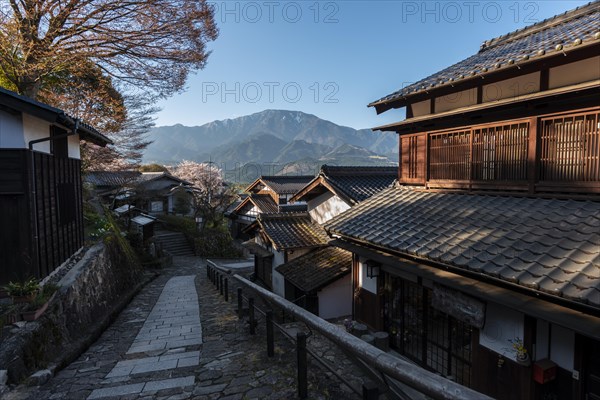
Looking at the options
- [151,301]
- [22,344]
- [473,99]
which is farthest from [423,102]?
[151,301]

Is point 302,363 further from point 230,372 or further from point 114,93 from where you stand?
point 114,93

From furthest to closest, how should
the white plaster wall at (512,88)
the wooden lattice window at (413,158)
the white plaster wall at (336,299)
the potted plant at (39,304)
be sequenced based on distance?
1. the white plaster wall at (336,299)
2. the wooden lattice window at (413,158)
3. the potted plant at (39,304)
4. the white plaster wall at (512,88)

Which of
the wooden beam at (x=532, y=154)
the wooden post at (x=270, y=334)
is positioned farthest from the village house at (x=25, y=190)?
the wooden beam at (x=532, y=154)

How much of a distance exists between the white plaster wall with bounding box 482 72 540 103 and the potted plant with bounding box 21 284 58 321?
10.8 meters

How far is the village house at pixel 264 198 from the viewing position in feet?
113

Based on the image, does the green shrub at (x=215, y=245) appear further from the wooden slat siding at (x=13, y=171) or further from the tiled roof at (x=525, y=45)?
the tiled roof at (x=525, y=45)

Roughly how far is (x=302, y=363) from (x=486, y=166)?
617 cm

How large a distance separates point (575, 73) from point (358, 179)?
37.7 ft

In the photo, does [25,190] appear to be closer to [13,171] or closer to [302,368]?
[13,171]

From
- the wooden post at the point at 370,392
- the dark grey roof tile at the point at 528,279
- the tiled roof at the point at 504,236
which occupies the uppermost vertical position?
the tiled roof at the point at 504,236

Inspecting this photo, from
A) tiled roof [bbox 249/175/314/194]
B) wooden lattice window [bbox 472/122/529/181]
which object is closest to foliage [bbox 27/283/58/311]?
wooden lattice window [bbox 472/122/529/181]

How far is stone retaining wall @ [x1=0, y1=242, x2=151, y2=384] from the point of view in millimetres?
5816

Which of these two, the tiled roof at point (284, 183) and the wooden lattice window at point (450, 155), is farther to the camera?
the tiled roof at point (284, 183)

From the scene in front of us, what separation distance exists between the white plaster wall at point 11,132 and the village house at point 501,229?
326 inches
